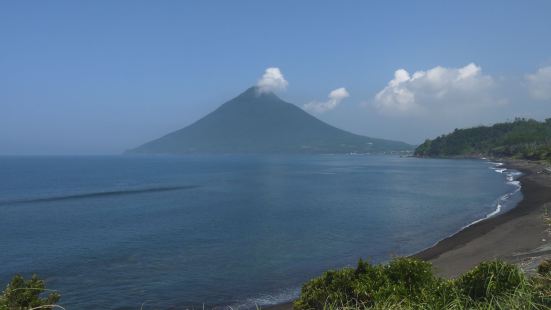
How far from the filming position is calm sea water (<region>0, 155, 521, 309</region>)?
23.1m

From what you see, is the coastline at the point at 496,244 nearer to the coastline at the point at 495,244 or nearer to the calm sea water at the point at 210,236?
the coastline at the point at 495,244

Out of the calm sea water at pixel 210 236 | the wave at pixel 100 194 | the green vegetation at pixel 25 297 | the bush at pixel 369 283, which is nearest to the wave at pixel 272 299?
the calm sea water at pixel 210 236

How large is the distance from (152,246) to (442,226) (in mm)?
24355

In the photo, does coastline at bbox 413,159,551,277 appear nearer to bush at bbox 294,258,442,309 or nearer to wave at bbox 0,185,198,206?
bush at bbox 294,258,442,309

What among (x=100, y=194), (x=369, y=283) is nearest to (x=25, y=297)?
(x=369, y=283)

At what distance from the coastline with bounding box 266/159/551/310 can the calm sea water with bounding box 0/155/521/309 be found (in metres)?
1.91

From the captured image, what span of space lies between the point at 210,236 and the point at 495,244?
68.4 feet

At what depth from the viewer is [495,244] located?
30406 millimetres

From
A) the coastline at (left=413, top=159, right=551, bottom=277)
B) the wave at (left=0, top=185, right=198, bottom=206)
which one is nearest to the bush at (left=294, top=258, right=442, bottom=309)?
the coastline at (left=413, top=159, right=551, bottom=277)

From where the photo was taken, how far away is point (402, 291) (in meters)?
13.4

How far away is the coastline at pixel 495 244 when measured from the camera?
24516mm

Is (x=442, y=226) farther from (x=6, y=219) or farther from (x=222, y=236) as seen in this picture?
(x=6, y=219)

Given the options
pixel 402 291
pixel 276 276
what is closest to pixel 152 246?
pixel 276 276

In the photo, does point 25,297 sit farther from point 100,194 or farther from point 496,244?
point 100,194
